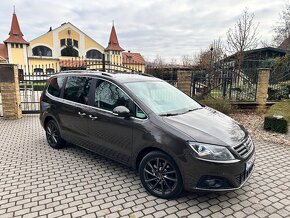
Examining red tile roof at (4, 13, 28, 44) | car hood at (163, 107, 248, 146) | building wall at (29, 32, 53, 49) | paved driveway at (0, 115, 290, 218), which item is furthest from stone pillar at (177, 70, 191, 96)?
red tile roof at (4, 13, 28, 44)

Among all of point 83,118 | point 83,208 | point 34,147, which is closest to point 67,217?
point 83,208

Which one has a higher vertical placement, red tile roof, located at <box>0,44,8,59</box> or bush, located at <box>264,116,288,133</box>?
red tile roof, located at <box>0,44,8,59</box>

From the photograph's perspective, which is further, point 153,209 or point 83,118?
point 83,118

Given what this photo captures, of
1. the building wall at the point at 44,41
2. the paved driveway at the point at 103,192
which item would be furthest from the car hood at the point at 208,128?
the building wall at the point at 44,41

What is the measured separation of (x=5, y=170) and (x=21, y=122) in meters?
4.38

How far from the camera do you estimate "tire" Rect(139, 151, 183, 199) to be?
9.87ft

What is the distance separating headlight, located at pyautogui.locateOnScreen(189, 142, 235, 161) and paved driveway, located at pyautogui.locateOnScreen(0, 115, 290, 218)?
0.74m

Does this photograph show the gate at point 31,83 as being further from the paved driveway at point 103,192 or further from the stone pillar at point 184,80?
the stone pillar at point 184,80

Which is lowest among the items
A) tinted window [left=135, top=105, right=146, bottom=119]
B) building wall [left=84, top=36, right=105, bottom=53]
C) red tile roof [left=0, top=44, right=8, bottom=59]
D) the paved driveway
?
the paved driveway

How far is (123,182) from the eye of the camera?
144 inches

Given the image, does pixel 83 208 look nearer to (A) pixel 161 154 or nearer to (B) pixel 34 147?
(A) pixel 161 154

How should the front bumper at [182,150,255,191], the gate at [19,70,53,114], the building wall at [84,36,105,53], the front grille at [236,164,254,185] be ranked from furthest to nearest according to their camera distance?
the building wall at [84,36,105,53]
the gate at [19,70,53,114]
the front grille at [236,164,254,185]
the front bumper at [182,150,255,191]

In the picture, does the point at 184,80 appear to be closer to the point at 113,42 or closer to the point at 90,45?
the point at 90,45

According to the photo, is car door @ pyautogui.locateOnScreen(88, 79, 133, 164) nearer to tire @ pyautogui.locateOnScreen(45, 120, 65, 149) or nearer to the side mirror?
the side mirror
